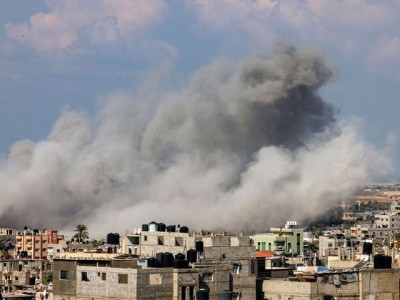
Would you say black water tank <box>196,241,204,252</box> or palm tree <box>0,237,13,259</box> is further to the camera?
palm tree <box>0,237,13,259</box>

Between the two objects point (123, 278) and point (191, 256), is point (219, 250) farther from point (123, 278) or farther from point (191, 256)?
point (123, 278)

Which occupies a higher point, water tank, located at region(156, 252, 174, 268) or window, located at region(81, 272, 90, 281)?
water tank, located at region(156, 252, 174, 268)

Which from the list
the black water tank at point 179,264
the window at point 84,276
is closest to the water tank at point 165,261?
the black water tank at point 179,264

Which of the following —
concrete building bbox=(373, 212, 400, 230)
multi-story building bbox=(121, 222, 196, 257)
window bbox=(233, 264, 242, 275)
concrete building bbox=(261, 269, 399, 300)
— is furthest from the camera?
concrete building bbox=(373, 212, 400, 230)

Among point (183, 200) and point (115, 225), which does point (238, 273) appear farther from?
point (183, 200)

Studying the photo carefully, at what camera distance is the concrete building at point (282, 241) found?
7017 centimetres

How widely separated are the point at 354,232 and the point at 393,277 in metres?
68.7

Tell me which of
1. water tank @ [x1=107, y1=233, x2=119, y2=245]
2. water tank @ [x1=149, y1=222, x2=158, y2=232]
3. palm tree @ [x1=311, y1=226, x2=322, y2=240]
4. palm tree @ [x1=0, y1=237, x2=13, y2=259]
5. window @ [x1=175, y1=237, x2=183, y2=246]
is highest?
palm tree @ [x1=311, y1=226, x2=322, y2=240]

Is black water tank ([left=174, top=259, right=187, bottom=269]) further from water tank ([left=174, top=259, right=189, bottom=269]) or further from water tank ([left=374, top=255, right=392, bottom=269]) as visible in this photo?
water tank ([left=374, top=255, right=392, bottom=269])

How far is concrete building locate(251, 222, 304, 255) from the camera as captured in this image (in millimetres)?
70169

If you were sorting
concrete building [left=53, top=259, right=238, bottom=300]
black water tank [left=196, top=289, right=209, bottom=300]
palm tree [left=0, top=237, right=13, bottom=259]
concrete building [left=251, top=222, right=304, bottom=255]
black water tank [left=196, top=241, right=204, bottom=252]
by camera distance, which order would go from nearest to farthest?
black water tank [left=196, top=289, right=209, bottom=300]
concrete building [left=53, top=259, right=238, bottom=300]
black water tank [left=196, top=241, right=204, bottom=252]
palm tree [left=0, top=237, right=13, bottom=259]
concrete building [left=251, top=222, right=304, bottom=255]

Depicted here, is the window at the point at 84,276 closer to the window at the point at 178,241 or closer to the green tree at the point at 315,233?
the window at the point at 178,241

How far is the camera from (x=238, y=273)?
91.7ft

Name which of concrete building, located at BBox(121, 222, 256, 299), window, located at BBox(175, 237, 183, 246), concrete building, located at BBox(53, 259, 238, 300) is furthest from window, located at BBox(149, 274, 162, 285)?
window, located at BBox(175, 237, 183, 246)
